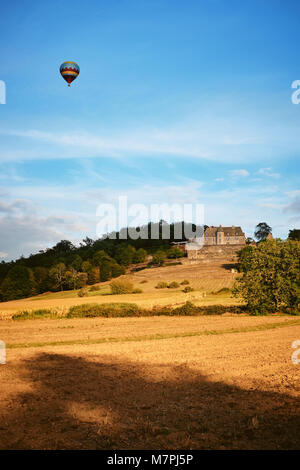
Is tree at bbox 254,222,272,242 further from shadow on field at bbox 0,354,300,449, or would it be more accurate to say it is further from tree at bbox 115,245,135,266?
shadow on field at bbox 0,354,300,449

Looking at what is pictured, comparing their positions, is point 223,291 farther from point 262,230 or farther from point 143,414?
point 262,230

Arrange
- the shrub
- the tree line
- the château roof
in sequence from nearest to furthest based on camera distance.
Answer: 1. the shrub
2. the tree line
3. the château roof

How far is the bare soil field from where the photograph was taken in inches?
309

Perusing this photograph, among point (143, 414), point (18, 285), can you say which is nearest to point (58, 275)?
point (18, 285)

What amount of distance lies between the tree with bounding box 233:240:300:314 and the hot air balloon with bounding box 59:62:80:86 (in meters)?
27.3

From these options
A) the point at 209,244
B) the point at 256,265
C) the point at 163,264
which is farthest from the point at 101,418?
the point at 209,244

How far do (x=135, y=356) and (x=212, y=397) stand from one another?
7.31 meters

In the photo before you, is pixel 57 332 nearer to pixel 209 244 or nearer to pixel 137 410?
pixel 137 410

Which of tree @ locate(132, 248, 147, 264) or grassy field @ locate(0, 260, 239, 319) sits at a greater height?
tree @ locate(132, 248, 147, 264)

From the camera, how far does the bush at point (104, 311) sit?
130 ft

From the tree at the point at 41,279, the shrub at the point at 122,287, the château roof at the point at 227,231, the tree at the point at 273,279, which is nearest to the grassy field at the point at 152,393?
the tree at the point at 273,279

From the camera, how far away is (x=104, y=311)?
39906 mm

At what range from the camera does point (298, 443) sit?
7410mm

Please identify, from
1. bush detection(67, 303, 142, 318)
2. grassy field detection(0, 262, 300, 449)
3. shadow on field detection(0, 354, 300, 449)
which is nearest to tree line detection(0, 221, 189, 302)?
bush detection(67, 303, 142, 318)
